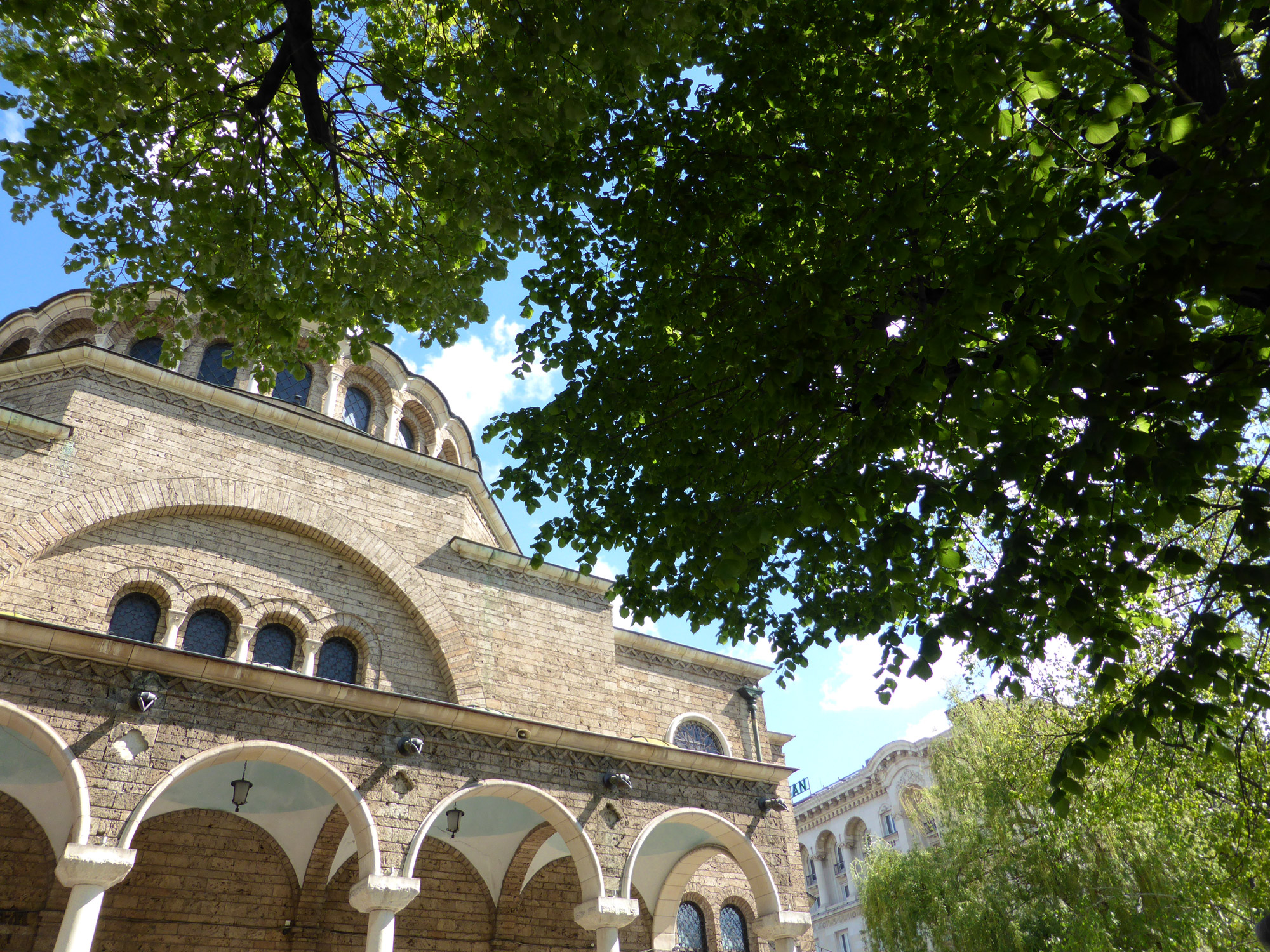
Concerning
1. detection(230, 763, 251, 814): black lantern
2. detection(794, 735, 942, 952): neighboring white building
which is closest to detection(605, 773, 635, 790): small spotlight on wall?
detection(230, 763, 251, 814): black lantern

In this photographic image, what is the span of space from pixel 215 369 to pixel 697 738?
11.8 m

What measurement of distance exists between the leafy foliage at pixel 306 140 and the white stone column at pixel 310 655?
560cm

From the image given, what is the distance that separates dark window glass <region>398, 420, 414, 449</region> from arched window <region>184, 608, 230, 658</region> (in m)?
6.80

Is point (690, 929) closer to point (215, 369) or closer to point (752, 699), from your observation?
point (752, 699)

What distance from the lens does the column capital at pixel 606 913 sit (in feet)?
35.7

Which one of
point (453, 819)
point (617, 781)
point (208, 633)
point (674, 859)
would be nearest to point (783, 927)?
point (674, 859)

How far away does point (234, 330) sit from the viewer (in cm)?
739

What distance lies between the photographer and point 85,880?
798cm

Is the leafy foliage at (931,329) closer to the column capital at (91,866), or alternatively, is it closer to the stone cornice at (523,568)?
the column capital at (91,866)

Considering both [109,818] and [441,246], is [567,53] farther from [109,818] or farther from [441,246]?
[109,818]

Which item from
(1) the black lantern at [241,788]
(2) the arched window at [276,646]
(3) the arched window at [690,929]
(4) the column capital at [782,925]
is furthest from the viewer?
(3) the arched window at [690,929]

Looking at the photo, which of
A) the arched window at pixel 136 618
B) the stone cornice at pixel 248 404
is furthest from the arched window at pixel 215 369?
the arched window at pixel 136 618

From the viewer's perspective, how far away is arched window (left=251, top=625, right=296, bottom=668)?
1172 cm

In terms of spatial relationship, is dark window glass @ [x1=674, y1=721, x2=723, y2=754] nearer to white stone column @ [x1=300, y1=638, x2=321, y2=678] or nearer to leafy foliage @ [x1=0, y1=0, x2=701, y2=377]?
white stone column @ [x1=300, y1=638, x2=321, y2=678]
